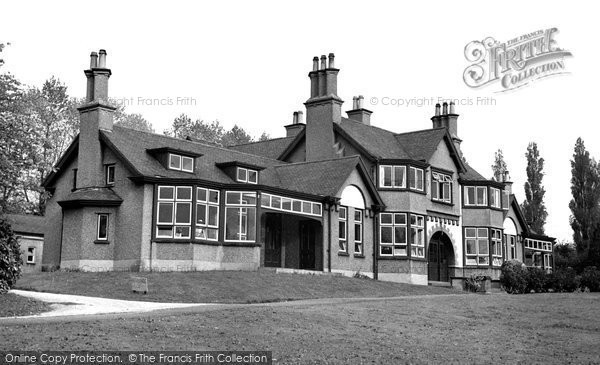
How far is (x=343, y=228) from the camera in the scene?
137ft

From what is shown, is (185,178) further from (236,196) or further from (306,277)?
(306,277)

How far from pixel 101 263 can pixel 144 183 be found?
4.20 metres

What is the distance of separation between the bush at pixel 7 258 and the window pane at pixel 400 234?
22997 mm

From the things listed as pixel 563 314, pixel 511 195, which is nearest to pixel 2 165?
pixel 563 314

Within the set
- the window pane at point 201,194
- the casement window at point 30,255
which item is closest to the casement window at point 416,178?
the window pane at point 201,194

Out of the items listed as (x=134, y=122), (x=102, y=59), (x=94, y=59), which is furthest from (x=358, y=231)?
(x=134, y=122)

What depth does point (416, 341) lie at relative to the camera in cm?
2039

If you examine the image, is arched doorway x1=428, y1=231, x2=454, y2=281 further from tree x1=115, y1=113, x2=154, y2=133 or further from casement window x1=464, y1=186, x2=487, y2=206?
tree x1=115, y1=113, x2=154, y2=133

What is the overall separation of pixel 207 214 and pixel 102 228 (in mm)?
4942

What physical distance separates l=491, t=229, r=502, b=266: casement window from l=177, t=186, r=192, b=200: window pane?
21900 millimetres

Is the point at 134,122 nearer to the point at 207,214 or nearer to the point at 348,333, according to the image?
the point at 207,214

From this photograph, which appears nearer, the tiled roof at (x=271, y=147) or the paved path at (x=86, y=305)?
the paved path at (x=86, y=305)

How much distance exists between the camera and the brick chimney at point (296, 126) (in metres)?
53.9

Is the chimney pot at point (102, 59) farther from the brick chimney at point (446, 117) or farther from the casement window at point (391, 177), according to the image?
the brick chimney at point (446, 117)
